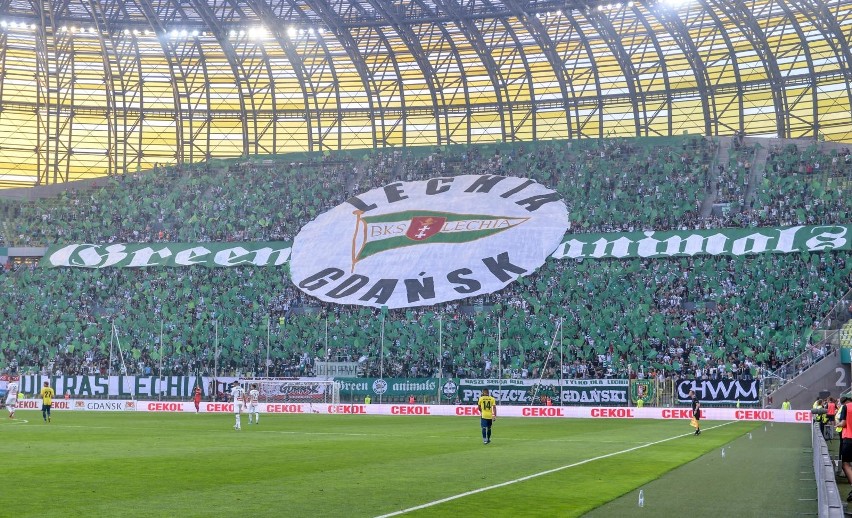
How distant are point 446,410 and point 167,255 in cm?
2789

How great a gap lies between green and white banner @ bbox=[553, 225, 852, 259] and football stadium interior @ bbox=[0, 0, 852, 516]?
0.55 ft

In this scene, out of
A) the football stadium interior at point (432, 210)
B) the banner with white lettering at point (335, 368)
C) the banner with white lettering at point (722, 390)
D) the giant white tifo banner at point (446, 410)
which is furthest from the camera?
the banner with white lettering at point (335, 368)

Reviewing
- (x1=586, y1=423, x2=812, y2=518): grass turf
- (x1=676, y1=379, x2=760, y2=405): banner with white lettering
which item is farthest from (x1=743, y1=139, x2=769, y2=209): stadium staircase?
(x1=586, y1=423, x2=812, y2=518): grass turf

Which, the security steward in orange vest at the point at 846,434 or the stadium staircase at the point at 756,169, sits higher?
the stadium staircase at the point at 756,169

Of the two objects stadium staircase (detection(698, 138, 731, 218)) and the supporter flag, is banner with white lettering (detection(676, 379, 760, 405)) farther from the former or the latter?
the supporter flag

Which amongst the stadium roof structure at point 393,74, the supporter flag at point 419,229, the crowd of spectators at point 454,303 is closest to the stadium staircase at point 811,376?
the crowd of spectators at point 454,303

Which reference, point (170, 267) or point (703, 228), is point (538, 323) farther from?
point (170, 267)

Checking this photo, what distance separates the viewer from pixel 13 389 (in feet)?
158

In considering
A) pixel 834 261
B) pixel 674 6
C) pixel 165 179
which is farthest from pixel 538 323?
pixel 165 179

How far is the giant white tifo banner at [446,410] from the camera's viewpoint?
53969mm

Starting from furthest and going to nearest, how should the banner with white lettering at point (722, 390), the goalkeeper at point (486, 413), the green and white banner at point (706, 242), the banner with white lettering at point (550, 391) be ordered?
the green and white banner at point (706, 242) → the banner with white lettering at point (550, 391) → the banner with white lettering at point (722, 390) → the goalkeeper at point (486, 413)

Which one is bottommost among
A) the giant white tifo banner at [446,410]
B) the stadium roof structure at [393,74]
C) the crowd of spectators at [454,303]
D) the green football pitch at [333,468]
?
the giant white tifo banner at [446,410]

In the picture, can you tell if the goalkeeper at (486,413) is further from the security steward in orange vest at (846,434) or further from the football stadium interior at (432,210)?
the security steward in orange vest at (846,434)

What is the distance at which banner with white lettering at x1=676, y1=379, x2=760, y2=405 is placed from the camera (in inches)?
2151
